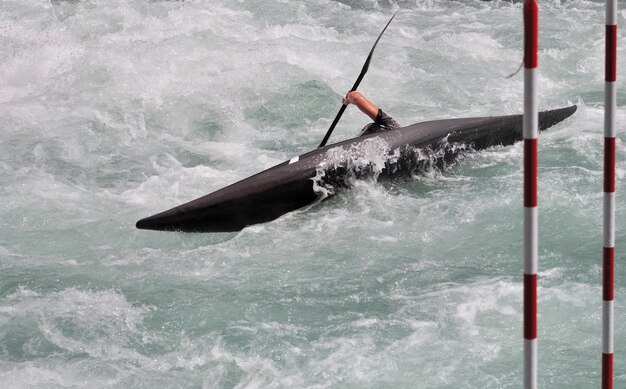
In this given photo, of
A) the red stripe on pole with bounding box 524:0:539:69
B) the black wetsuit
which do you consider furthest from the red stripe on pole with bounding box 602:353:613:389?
the black wetsuit

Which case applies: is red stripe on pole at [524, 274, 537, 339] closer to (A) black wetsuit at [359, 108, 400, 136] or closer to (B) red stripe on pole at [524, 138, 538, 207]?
(B) red stripe on pole at [524, 138, 538, 207]

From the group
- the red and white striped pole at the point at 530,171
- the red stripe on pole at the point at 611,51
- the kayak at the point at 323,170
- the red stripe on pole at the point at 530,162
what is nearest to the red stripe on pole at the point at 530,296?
the red and white striped pole at the point at 530,171

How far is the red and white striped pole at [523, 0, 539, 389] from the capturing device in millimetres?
1986

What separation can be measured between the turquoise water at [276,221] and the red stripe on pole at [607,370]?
1323mm

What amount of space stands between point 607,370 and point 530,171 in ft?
2.16

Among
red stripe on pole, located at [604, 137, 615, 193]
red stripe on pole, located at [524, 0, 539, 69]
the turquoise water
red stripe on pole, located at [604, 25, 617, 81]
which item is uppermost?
red stripe on pole, located at [524, 0, 539, 69]

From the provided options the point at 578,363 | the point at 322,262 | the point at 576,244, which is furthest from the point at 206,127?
the point at 578,363

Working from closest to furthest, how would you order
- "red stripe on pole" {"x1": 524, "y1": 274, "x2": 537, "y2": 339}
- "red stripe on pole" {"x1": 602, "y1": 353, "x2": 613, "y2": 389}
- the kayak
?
"red stripe on pole" {"x1": 524, "y1": 274, "x2": 537, "y2": 339}, "red stripe on pole" {"x1": 602, "y1": 353, "x2": 613, "y2": 389}, the kayak

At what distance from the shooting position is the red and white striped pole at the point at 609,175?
2.21 meters

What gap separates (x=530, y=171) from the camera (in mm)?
2068

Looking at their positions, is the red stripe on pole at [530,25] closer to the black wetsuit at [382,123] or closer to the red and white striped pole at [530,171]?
the red and white striped pole at [530,171]

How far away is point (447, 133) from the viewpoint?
19.5 feet

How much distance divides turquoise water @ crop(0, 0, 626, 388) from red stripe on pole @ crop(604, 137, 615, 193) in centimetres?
161

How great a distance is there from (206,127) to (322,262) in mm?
2558
